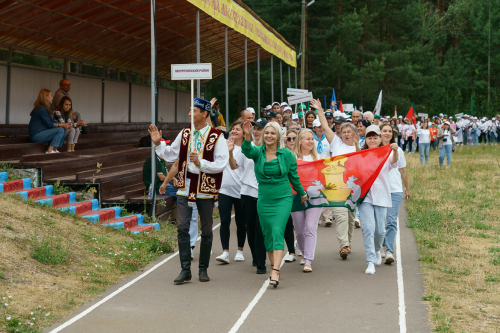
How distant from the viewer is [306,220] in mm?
9211

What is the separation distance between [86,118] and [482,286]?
15.2 meters

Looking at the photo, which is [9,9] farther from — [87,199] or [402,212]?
[402,212]

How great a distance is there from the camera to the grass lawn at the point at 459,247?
6996 mm

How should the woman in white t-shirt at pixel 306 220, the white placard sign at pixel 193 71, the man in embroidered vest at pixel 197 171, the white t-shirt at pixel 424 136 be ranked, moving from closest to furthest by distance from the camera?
the man in embroidered vest at pixel 197 171 → the white placard sign at pixel 193 71 → the woman in white t-shirt at pixel 306 220 → the white t-shirt at pixel 424 136

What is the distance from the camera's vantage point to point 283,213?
8.27m

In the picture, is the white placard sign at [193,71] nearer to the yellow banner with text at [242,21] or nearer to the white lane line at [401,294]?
the white lane line at [401,294]

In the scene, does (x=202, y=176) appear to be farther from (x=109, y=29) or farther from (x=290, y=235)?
(x=109, y=29)

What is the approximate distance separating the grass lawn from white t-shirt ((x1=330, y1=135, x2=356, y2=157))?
1.92m

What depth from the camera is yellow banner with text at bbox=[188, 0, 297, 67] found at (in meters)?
15.5

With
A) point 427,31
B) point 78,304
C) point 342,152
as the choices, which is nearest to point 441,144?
point 342,152

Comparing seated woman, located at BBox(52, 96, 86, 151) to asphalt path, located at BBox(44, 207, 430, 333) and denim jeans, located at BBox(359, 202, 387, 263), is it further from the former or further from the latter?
denim jeans, located at BBox(359, 202, 387, 263)

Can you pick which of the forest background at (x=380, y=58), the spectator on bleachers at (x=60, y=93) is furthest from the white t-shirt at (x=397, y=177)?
the forest background at (x=380, y=58)

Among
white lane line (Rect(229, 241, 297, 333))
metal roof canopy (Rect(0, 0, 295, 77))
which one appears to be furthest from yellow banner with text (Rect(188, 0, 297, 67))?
white lane line (Rect(229, 241, 297, 333))

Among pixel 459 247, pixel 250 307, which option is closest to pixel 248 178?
pixel 250 307
